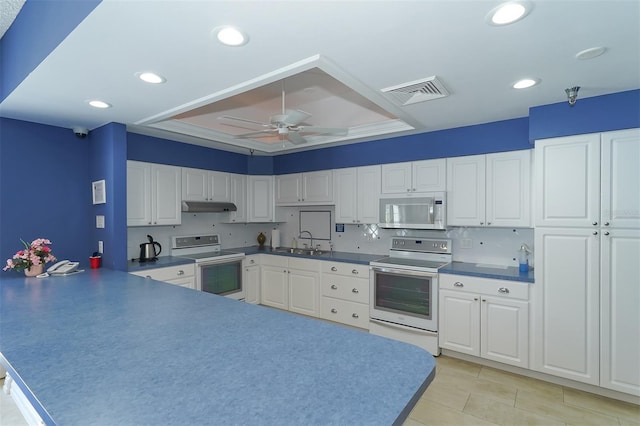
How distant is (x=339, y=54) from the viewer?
180cm

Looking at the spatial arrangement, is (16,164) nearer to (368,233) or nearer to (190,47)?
(190,47)

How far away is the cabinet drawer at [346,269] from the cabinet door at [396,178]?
0.98 meters

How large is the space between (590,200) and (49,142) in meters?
4.93

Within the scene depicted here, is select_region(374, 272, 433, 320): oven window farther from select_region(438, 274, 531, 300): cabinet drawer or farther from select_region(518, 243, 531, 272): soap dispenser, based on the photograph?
select_region(518, 243, 531, 272): soap dispenser

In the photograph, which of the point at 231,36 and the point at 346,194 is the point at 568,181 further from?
the point at 231,36

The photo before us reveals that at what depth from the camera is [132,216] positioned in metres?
3.54

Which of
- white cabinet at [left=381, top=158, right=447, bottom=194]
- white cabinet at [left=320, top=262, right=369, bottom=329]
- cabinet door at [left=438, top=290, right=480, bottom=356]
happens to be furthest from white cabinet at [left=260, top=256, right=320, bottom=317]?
cabinet door at [left=438, top=290, right=480, bottom=356]

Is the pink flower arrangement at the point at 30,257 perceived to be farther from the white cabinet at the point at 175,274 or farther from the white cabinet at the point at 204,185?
the white cabinet at the point at 204,185

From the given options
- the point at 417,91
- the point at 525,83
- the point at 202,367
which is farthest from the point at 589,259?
the point at 202,367

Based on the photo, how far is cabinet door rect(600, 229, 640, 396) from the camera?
2361 millimetres

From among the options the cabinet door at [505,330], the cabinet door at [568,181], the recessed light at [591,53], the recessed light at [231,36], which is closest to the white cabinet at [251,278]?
the cabinet door at [505,330]

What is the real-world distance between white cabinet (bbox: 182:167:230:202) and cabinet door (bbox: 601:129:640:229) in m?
4.16

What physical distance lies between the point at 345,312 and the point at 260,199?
2.18 meters

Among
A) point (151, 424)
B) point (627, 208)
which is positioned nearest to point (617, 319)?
point (627, 208)
